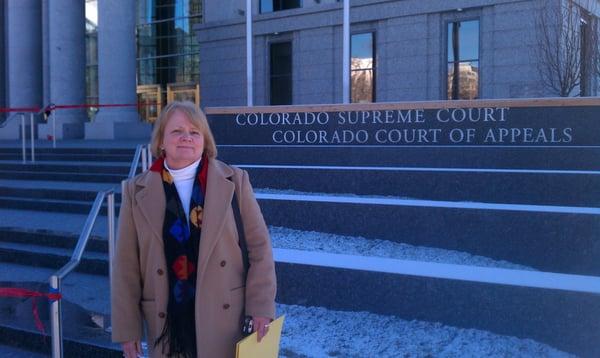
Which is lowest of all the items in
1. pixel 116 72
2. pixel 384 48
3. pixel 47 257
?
pixel 47 257

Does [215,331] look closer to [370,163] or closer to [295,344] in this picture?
[295,344]

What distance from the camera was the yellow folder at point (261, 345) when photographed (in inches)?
107

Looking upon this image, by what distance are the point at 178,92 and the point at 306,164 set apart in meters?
16.7

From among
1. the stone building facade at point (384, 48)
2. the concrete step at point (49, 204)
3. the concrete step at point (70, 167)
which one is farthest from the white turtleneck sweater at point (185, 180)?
A: the stone building facade at point (384, 48)

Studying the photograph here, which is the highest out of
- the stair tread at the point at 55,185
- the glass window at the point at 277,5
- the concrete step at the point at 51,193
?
the glass window at the point at 277,5

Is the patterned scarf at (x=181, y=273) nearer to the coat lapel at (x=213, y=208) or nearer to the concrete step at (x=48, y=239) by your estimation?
the coat lapel at (x=213, y=208)

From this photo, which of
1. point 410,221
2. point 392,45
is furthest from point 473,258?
point 392,45

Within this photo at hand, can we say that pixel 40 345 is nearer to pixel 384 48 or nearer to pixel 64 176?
pixel 64 176

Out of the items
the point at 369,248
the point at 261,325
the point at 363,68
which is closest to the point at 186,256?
the point at 261,325

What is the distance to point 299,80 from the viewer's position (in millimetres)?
20672

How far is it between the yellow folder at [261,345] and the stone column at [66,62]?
60.4 feet

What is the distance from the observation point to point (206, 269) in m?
2.82

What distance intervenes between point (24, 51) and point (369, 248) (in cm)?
1985

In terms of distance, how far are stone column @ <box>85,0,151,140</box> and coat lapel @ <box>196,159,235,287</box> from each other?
1618 centimetres
